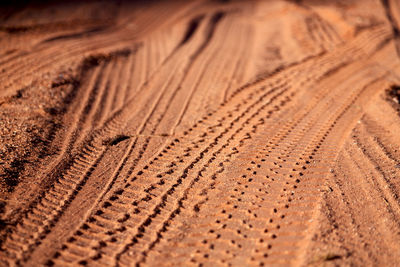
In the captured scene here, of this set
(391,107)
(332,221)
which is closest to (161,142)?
(332,221)

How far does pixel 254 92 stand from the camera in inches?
253

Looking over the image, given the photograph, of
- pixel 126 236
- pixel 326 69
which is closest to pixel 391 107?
pixel 326 69

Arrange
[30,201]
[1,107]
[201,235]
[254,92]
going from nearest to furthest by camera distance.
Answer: [201,235] < [30,201] < [1,107] < [254,92]

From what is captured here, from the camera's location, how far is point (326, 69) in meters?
7.23

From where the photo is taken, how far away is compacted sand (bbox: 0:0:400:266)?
11.5 ft

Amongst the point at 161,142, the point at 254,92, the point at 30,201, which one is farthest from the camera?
the point at 254,92

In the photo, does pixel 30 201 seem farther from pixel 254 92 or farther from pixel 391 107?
pixel 391 107

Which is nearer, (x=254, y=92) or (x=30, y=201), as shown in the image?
(x=30, y=201)

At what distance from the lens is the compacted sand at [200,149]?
11.5 feet

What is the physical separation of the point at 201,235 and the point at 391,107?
4183 millimetres

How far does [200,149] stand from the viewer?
4.94m

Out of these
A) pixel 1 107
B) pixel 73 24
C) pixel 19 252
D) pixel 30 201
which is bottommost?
pixel 19 252

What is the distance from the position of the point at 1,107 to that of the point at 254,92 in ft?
15.1

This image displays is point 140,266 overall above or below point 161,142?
below
